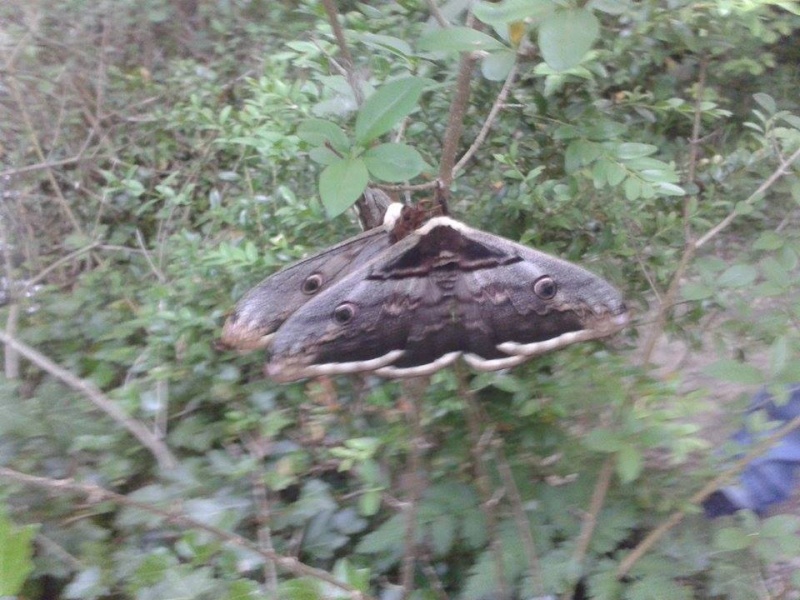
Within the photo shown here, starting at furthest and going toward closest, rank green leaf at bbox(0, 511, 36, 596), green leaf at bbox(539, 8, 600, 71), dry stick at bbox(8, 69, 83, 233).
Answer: dry stick at bbox(8, 69, 83, 233) < green leaf at bbox(0, 511, 36, 596) < green leaf at bbox(539, 8, 600, 71)

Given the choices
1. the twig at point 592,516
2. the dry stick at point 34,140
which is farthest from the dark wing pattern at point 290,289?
the dry stick at point 34,140

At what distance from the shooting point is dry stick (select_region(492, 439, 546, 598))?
4.28 feet

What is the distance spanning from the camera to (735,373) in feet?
3.86

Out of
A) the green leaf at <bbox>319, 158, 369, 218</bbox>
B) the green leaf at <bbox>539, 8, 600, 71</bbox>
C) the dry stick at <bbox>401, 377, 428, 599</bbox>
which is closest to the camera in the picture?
the green leaf at <bbox>539, 8, 600, 71</bbox>

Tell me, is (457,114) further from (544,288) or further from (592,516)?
(592,516)

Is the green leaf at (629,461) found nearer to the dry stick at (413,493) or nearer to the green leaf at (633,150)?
the dry stick at (413,493)

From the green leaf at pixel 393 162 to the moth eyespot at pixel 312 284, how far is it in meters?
0.29

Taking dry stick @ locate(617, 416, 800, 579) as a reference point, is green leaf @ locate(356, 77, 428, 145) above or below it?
above

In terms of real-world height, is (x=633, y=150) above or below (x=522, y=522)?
above

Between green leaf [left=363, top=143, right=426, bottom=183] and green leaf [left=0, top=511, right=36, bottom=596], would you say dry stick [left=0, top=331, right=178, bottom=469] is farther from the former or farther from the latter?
green leaf [left=363, top=143, right=426, bottom=183]

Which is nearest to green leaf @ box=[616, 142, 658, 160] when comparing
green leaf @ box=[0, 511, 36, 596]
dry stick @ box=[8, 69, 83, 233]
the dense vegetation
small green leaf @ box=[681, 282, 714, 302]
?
the dense vegetation

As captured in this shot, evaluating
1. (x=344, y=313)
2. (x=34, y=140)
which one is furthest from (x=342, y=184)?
(x=34, y=140)

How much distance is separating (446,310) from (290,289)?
30 centimetres

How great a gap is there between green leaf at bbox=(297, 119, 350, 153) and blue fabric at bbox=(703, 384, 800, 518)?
0.91 metres
